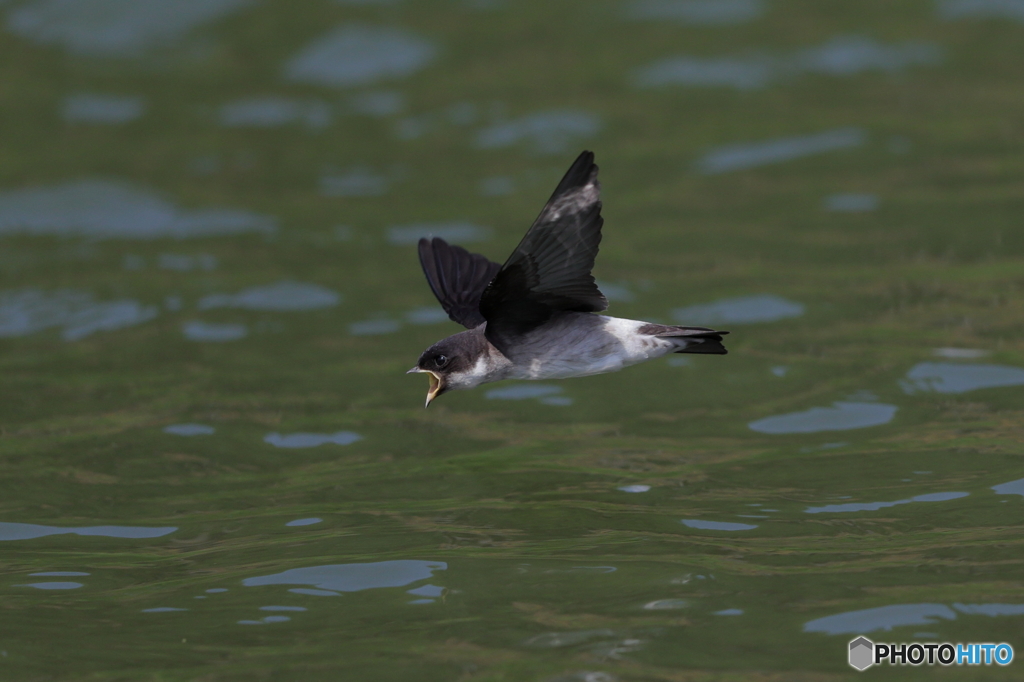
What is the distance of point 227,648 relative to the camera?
19.3 ft

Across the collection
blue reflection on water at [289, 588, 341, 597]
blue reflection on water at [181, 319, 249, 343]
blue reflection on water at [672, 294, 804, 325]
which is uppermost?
blue reflection on water at [181, 319, 249, 343]

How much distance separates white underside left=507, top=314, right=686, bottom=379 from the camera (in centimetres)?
680

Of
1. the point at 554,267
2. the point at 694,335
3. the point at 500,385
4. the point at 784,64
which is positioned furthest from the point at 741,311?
the point at 784,64

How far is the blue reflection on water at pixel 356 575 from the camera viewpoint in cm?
648

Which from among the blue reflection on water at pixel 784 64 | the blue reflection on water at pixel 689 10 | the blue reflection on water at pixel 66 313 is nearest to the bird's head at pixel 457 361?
the blue reflection on water at pixel 66 313

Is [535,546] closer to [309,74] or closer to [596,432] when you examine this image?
[596,432]

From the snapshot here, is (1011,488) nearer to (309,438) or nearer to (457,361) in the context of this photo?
(457,361)

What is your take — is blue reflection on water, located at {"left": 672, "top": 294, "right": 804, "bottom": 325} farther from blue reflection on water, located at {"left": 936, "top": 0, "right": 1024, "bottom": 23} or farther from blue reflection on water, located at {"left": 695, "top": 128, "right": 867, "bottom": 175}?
blue reflection on water, located at {"left": 936, "top": 0, "right": 1024, "bottom": 23}

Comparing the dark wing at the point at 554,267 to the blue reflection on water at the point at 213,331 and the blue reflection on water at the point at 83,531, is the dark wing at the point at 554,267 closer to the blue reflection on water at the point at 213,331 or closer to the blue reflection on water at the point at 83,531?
the blue reflection on water at the point at 83,531

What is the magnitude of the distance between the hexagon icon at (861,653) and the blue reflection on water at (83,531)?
3876 mm

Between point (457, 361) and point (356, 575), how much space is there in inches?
49.2

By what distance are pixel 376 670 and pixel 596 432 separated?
3.48 metres

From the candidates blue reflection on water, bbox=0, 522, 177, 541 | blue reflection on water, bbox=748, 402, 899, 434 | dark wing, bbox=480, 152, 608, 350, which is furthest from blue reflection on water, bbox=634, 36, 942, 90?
→ blue reflection on water, bbox=0, 522, 177, 541

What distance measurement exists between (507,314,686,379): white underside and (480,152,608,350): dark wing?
115 mm
